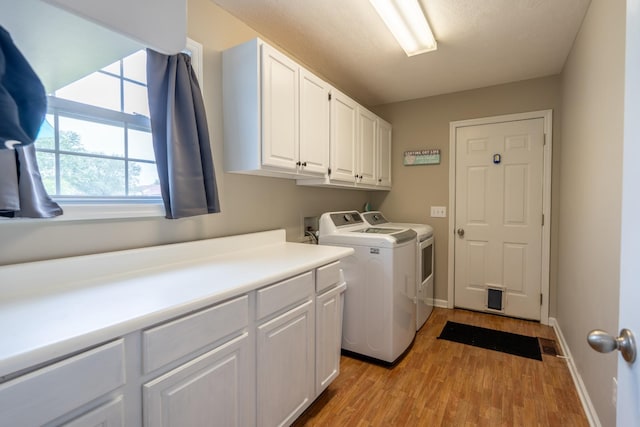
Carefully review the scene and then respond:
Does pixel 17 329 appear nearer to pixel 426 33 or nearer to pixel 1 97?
pixel 1 97

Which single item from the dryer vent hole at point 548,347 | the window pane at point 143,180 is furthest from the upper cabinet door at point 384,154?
the window pane at point 143,180

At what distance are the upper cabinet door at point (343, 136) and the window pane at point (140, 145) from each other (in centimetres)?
130

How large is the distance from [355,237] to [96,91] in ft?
5.82

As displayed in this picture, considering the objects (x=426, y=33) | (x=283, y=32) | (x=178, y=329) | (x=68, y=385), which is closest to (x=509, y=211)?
(x=426, y=33)

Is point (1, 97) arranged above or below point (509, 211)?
above

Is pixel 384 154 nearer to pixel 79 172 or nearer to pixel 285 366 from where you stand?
pixel 285 366

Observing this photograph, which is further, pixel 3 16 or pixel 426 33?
pixel 426 33

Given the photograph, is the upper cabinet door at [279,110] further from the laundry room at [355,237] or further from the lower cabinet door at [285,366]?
the lower cabinet door at [285,366]

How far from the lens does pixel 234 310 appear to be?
1.17 metres

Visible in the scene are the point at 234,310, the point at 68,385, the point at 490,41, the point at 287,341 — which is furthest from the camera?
the point at 490,41

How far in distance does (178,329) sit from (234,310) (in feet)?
0.77

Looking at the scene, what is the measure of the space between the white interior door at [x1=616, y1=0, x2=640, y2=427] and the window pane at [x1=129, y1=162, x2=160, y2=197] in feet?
6.11

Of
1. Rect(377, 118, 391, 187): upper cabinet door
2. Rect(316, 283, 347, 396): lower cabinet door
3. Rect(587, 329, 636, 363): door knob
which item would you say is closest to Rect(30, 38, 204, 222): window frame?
Rect(316, 283, 347, 396): lower cabinet door

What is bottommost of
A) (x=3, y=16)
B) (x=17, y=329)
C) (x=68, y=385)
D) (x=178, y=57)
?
(x=68, y=385)
